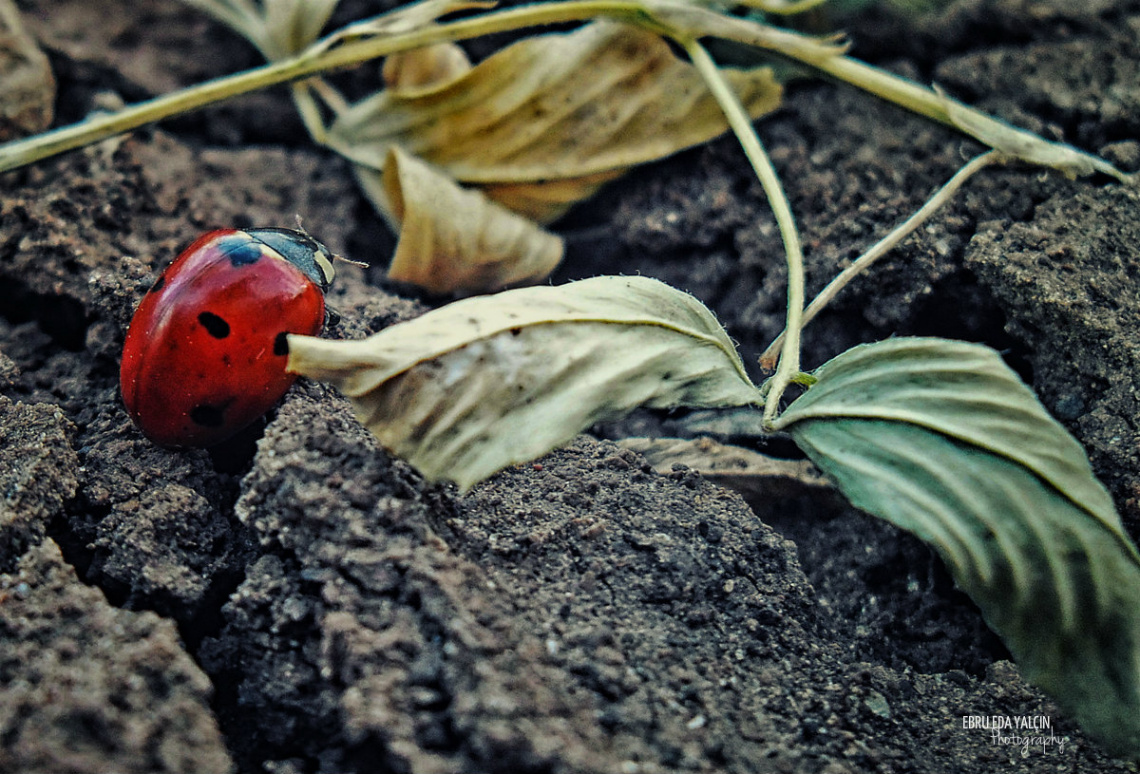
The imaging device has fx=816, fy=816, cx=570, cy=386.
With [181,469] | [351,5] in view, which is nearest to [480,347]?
[181,469]

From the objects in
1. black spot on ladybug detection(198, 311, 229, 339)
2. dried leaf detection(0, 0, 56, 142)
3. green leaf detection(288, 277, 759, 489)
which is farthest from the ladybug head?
dried leaf detection(0, 0, 56, 142)

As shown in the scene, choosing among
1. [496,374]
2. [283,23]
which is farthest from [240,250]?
[283,23]

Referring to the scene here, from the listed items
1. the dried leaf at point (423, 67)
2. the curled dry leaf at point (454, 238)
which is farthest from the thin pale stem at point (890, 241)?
the dried leaf at point (423, 67)

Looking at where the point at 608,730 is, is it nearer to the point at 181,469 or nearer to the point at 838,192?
the point at 181,469

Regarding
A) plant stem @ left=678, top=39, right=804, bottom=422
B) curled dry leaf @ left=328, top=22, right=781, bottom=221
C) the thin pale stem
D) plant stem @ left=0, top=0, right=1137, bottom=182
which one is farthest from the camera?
curled dry leaf @ left=328, top=22, right=781, bottom=221

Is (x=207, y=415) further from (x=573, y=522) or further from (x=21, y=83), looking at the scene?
(x=21, y=83)

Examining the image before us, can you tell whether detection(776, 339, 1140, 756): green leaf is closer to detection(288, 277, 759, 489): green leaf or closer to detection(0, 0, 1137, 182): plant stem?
detection(288, 277, 759, 489): green leaf
